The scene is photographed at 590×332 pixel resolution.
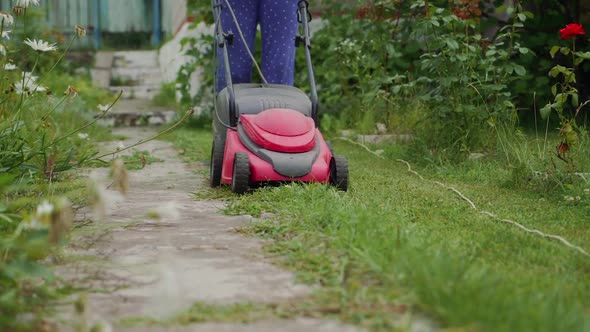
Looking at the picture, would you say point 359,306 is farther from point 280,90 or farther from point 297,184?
point 280,90

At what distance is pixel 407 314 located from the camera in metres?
1.65

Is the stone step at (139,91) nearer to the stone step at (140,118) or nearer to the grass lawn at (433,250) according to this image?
the stone step at (140,118)

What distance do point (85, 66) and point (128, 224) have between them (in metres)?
7.55

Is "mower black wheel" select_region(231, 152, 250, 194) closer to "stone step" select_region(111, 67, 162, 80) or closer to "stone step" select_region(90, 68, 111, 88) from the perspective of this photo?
"stone step" select_region(90, 68, 111, 88)

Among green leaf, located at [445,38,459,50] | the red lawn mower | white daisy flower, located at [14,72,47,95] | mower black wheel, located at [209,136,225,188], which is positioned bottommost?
mower black wheel, located at [209,136,225,188]

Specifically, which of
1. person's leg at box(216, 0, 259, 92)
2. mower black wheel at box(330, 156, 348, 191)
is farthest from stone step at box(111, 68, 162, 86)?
mower black wheel at box(330, 156, 348, 191)

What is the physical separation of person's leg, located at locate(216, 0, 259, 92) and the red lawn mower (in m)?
0.25

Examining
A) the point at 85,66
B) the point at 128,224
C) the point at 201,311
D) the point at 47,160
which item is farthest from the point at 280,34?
the point at 85,66

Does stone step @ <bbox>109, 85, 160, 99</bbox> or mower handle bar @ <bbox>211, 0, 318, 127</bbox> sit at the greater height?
mower handle bar @ <bbox>211, 0, 318, 127</bbox>

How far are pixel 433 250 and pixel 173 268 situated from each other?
0.72 meters

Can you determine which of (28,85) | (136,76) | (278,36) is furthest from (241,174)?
(136,76)

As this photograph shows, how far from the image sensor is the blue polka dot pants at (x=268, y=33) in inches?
168

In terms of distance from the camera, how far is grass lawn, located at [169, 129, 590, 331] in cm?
166

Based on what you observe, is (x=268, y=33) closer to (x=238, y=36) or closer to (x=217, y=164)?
(x=238, y=36)
